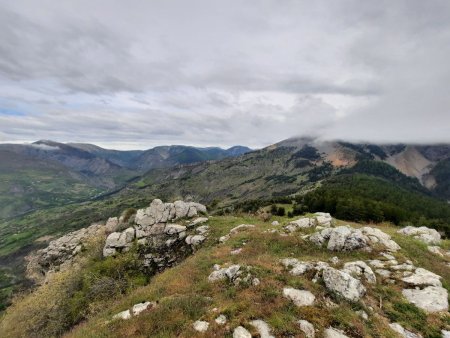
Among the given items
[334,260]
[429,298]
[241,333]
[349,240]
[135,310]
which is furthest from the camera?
[349,240]

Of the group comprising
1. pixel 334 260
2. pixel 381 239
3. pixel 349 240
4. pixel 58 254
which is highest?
pixel 349 240

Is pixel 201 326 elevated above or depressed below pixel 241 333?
below

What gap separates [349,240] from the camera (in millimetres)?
33594

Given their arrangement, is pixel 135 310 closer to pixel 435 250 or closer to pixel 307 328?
pixel 307 328

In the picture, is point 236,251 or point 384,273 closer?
point 384,273

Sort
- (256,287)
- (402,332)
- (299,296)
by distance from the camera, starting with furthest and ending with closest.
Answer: (256,287), (299,296), (402,332)

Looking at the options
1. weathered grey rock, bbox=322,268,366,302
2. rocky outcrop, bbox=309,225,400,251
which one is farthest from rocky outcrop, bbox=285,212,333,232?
weathered grey rock, bbox=322,268,366,302

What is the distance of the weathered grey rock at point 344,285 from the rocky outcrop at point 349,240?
10316 millimetres

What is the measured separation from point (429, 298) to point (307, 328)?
12501 millimetres

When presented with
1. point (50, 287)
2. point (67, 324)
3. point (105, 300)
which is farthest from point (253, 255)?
point (50, 287)

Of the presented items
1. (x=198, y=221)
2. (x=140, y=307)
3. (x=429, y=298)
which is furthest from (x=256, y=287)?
(x=198, y=221)

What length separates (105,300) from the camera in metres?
37.7

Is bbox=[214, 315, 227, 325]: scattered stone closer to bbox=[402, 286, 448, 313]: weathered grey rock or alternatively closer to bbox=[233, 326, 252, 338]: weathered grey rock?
bbox=[233, 326, 252, 338]: weathered grey rock

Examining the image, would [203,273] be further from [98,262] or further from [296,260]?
[98,262]
